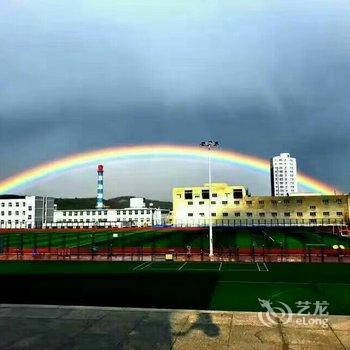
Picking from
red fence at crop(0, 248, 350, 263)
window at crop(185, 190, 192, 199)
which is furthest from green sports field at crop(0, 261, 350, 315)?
window at crop(185, 190, 192, 199)

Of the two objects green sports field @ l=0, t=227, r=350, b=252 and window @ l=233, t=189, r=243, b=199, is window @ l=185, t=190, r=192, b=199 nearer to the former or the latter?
window @ l=233, t=189, r=243, b=199

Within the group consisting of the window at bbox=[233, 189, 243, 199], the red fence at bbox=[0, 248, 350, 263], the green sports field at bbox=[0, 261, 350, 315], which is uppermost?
the window at bbox=[233, 189, 243, 199]

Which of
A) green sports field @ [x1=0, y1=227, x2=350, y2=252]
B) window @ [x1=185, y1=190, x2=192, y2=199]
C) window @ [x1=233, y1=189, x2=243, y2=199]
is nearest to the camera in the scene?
green sports field @ [x1=0, y1=227, x2=350, y2=252]

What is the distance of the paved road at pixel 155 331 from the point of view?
12500 mm

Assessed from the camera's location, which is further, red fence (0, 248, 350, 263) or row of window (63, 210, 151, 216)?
row of window (63, 210, 151, 216)

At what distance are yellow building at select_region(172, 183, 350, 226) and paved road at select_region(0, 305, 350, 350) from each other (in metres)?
103

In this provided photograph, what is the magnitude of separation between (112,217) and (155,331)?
14566 cm

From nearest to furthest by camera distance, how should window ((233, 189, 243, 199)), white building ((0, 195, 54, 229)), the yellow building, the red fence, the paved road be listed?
1. the paved road
2. the red fence
3. the yellow building
4. window ((233, 189, 243, 199))
5. white building ((0, 195, 54, 229))

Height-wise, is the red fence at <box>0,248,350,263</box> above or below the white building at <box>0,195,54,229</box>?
below

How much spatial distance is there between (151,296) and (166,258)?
1706 centimetres

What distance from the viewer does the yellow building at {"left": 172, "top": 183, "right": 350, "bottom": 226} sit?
4840 inches

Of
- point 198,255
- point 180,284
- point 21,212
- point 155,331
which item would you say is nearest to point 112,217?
point 21,212

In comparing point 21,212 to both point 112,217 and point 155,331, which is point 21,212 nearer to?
point 112,217

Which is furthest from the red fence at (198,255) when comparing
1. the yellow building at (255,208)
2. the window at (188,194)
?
the window at (188,194)
